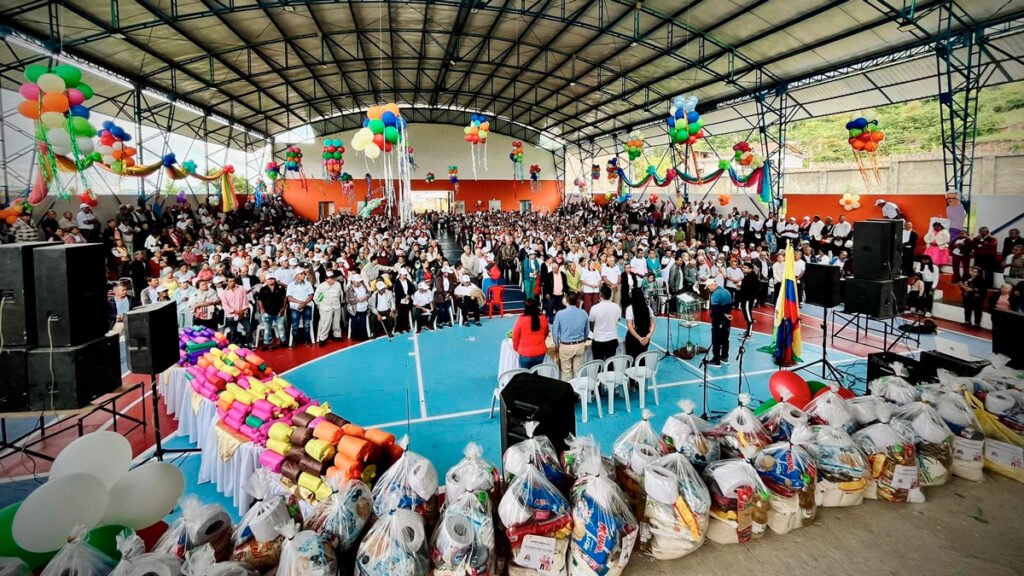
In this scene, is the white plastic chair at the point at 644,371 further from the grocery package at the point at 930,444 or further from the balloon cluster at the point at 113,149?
the balloon cluster at the point at 113,149

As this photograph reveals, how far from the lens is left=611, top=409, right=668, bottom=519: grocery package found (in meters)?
1.81

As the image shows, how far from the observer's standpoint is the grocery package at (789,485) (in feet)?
5.95

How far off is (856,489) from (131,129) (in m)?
22.9

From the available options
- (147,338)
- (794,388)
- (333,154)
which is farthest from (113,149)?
(794,388)

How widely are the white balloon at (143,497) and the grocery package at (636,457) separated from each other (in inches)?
72.2

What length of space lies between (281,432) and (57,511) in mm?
1656

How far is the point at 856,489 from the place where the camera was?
1967mm

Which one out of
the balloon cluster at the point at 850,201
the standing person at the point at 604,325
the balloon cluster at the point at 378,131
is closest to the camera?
the standing person at the point at 604,325

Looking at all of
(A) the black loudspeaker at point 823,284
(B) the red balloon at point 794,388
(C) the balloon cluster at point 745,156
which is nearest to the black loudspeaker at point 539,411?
(B) the red balloon at point 794,388

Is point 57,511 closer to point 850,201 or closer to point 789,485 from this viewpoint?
point 789,485

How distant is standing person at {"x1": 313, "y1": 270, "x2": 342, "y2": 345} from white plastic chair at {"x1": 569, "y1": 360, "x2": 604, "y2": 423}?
4934 mm

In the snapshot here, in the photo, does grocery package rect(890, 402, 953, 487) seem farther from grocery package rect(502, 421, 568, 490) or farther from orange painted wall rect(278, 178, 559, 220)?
orange painted wall rect(278, 178, 559, 220)

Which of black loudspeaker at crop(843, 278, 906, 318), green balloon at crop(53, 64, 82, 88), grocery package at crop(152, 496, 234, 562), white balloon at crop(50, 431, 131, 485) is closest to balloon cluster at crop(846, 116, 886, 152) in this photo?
black loudspeaker at crop(843, 278, 906, 318)

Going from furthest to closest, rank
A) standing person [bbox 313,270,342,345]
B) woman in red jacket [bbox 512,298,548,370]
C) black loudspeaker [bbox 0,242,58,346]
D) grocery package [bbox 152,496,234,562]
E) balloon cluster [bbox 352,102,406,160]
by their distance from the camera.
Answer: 1. balloon cluster [bbox 352,102,406,160]
2. standing person [bbox 313,270,342,345]
3. woman in red jacket [bbox 512,298,548,370]
4. black loudspeaker [bbox 0,242,58,346]
5. grocery package [bbox 152,496,234,562]
